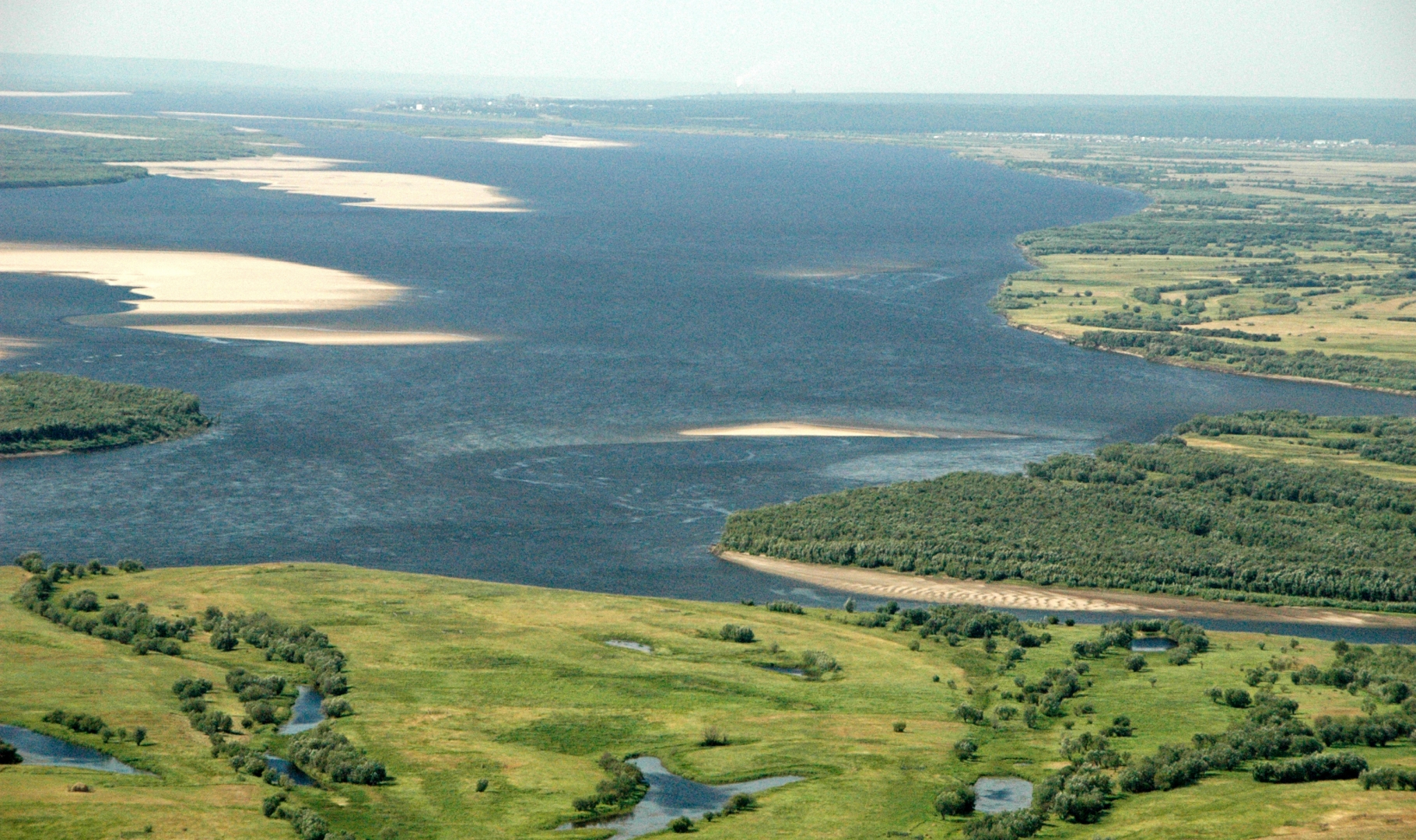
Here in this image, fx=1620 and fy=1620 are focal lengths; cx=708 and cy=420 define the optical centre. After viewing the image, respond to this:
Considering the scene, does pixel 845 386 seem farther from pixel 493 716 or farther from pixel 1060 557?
pixel 493 716

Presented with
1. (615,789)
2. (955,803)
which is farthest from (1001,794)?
(615,789)

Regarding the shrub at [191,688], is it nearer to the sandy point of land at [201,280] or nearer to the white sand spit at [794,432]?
the white sand spit at [794,432]

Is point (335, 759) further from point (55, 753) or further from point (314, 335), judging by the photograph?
point (314, 335)

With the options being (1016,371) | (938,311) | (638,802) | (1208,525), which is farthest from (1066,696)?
(938,311)

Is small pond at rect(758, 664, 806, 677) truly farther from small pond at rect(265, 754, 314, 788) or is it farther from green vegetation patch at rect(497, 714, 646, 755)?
small pond at rect(265, 754, 314, 788)

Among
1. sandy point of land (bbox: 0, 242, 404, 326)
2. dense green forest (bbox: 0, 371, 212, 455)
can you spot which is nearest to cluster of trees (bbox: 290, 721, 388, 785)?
dense green forest (bbox: 0, 371, 212, 455)

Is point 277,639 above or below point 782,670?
above
